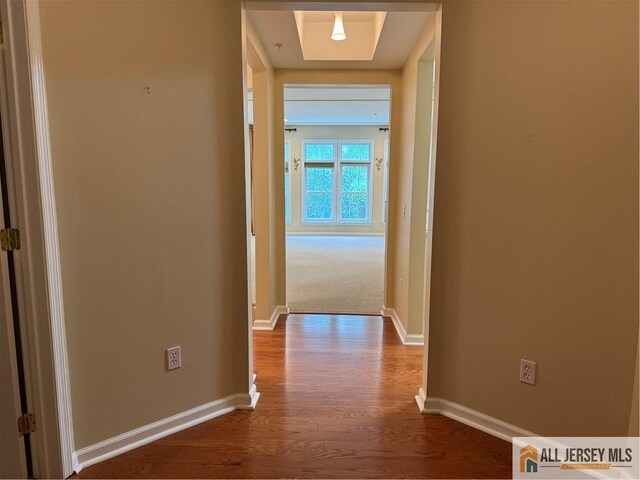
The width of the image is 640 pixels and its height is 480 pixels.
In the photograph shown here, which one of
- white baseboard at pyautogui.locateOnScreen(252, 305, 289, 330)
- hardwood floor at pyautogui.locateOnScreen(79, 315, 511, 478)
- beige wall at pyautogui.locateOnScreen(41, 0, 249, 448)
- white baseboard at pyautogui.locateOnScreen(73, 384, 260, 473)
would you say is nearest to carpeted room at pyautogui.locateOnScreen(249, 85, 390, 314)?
Result: white baseboard at pyautogui.locateOnScreen(252, 305, 289, 330)

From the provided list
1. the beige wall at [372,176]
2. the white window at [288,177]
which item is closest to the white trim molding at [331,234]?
the beige wall at [372,176]

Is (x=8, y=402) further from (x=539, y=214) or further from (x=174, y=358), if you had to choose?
(x=539, y=214)

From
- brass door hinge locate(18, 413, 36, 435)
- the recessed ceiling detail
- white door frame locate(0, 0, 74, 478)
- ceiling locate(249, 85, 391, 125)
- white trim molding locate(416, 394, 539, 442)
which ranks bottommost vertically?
white trim molding locate(416, 394, 539, 442)

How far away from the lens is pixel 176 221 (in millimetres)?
1968

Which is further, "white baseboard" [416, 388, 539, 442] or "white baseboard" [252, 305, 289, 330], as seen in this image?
"white baseboard" [252, 305, 289, 330]

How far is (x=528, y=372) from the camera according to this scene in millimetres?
1944

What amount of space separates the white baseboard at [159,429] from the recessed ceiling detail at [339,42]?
2.67 meters

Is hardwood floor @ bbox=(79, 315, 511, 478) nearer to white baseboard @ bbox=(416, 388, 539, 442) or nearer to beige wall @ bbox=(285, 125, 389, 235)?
white baseboard @ bbox=(416, 388, 539, 442)

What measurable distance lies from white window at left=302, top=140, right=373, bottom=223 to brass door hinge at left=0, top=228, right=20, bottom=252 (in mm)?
8539

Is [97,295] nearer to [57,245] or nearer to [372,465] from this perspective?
[57,245]

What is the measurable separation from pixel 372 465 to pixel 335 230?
8386mm

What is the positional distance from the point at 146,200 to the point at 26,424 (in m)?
1.11

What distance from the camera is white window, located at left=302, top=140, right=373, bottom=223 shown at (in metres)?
9.74

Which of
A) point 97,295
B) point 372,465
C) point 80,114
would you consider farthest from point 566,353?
point 80,114
